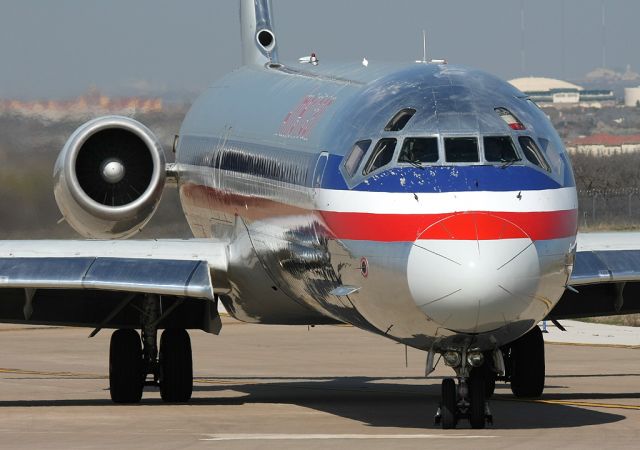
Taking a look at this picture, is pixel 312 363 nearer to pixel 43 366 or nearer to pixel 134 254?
pixel 43 366

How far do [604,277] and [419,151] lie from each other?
4.09 metres

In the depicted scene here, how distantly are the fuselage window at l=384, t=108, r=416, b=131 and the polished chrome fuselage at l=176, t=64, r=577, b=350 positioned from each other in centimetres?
7

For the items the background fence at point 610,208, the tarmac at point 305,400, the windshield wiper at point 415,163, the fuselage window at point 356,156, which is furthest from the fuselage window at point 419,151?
Answer: the background fence at point 610,208

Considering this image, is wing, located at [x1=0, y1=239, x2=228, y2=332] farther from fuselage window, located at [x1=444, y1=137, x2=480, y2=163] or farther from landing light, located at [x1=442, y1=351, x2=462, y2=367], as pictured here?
fuselage window, located at [x1=444, y1=137, x2=480, y2=163]

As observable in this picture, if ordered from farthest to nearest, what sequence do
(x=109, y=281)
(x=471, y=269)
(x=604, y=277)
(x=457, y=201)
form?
(x=109, y=281) < (x=604, y=277) < (x=457, y=201) < (x=471, y=269)

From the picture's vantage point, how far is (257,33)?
2723 cm

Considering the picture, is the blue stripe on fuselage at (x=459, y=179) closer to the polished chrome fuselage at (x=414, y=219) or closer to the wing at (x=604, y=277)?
the polished chrome fuselage at (x=414, y=219)

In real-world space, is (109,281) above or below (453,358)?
above

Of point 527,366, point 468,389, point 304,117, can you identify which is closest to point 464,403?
point 468,389

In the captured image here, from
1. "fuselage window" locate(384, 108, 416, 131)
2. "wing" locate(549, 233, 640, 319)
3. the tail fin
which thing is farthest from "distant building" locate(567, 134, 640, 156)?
"fuselage window" locate(384, 108, 416, 131)

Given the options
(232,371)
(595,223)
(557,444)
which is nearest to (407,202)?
(557,444)

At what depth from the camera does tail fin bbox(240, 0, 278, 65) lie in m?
26.7

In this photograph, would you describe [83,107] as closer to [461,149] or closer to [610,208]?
[461,149]

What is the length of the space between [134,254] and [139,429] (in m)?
3.42
